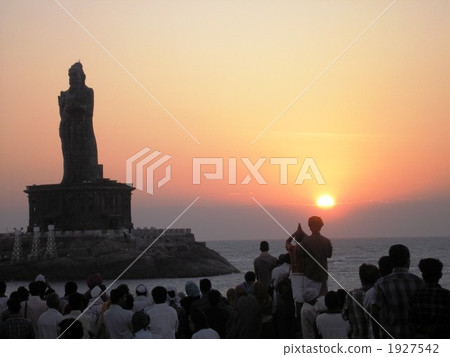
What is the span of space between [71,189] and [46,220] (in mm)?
4780

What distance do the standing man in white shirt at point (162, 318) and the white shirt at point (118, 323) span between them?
43 cm

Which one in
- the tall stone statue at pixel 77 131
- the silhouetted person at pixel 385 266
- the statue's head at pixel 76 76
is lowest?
the silhouetted person at pixel 385 266

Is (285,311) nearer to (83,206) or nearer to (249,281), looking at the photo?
(249,281)

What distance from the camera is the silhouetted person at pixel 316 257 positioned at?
580 inches

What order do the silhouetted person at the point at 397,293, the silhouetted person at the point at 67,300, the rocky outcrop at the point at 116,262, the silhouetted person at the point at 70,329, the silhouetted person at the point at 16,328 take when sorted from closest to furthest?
the silhouetted person at the point at 397,293, the silhouetted person at the point at 70,329, the silhouetted person at the point at 16,328, the silhouetted person at the point at 67,300, the rocky outcrop at the point at 116,262

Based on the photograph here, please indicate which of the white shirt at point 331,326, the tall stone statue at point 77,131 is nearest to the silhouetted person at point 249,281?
the white shirt at point 331,326

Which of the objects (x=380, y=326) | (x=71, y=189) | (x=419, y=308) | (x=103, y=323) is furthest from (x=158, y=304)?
(x=71, y=189)

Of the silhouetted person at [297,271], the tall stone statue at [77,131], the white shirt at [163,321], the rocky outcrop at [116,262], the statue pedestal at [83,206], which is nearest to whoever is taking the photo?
the white shirt at [163,321]

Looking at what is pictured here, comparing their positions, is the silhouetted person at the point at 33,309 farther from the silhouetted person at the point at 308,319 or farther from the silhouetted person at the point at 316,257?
the silhouetted person at the point at 316,257

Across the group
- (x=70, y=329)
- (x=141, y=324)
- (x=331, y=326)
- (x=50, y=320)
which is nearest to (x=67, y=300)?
(x=50, y=320)

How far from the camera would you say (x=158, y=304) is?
563 inches

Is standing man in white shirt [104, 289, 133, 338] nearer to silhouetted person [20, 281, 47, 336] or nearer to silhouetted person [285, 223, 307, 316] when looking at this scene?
silhouetted person [20, 281, 47, 336]

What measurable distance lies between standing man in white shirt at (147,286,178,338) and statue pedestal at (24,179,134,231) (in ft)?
287

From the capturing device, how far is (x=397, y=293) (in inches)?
440
